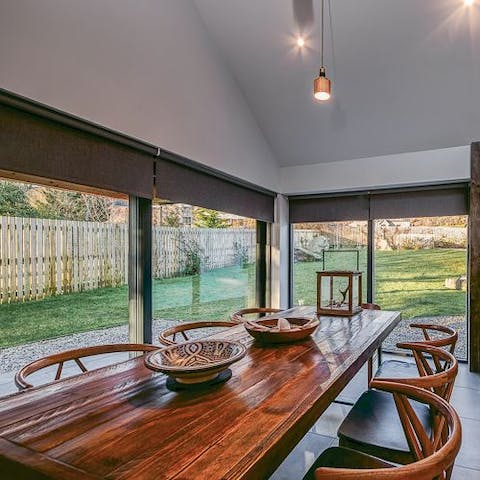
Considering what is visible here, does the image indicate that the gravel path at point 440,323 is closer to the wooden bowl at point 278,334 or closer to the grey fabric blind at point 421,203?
the grey fabric blind at point 421,203

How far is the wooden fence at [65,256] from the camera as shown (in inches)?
85.5

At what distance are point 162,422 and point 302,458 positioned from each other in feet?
5.53

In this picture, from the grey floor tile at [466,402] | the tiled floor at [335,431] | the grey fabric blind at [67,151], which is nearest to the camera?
the grey fabric blind at [67,151]

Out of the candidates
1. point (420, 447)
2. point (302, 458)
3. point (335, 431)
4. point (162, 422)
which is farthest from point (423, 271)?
point (162, 422)

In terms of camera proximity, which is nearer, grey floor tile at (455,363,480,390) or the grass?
the grass

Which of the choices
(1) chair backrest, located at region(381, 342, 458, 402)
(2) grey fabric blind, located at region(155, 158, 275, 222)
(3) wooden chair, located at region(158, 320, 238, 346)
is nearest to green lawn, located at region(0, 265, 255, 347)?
(3) wooden chair, located at region(158, 320, 238, 346)

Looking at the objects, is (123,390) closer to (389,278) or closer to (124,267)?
(124,267)

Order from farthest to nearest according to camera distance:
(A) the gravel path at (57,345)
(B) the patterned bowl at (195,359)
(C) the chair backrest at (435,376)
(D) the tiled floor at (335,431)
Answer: (D) the tiled floor at (335,431), (A) the gravel path at (57,345), (C) the chair backrest at (435,376), (B) the patterned bowl at (195,359)

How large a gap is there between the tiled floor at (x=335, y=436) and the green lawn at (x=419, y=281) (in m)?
0.94

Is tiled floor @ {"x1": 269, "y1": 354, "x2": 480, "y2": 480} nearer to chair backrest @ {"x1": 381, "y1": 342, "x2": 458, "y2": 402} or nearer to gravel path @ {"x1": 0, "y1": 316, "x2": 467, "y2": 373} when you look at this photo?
chair backrest @ {"x1": 381, "y1": 342, "x2": 458, "y2": 402}

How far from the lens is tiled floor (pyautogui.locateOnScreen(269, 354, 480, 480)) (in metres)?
2.33

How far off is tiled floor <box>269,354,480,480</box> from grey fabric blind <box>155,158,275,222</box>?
6.63ft

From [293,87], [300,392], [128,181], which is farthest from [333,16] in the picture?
[300,392]

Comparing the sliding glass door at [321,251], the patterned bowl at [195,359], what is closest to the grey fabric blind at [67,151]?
the patterned bowl at [195,359]
